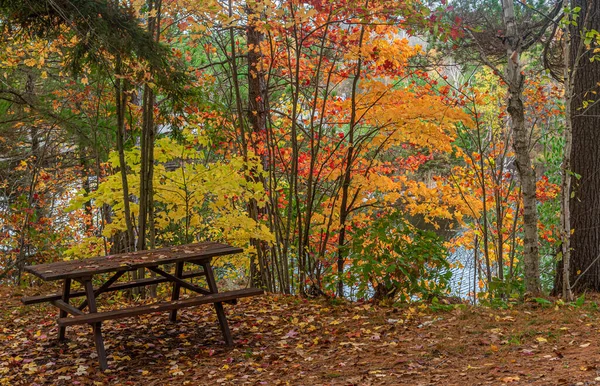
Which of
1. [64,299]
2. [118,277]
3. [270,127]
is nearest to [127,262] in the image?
[118,277]

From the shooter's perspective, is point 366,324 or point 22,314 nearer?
point 366,324

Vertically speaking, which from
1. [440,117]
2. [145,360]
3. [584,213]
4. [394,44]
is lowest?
[145,360]

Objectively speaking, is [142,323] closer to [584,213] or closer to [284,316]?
[284,316]

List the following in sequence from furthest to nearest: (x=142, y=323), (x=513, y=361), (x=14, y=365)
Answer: (x=142, y=323)
(x=14, y=365)
(x=513, y=361)

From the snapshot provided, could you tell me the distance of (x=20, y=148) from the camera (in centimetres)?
1149

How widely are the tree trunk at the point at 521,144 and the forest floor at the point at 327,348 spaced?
1.67 ft

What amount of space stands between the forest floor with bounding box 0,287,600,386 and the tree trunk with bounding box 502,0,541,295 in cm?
51

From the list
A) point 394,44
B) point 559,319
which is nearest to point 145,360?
point 559,319

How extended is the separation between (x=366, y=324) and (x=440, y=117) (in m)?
2.39

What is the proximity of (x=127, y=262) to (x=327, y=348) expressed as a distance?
64.2 inches

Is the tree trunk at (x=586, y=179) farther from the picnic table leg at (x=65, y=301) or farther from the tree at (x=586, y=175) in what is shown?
the picnic table leg at (x=65, y=301)

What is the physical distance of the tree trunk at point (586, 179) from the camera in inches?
239

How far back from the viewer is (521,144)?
5.36 m

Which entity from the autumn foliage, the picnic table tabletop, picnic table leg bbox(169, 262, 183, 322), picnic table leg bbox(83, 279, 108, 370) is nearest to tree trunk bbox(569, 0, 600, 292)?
the autumn foliage
